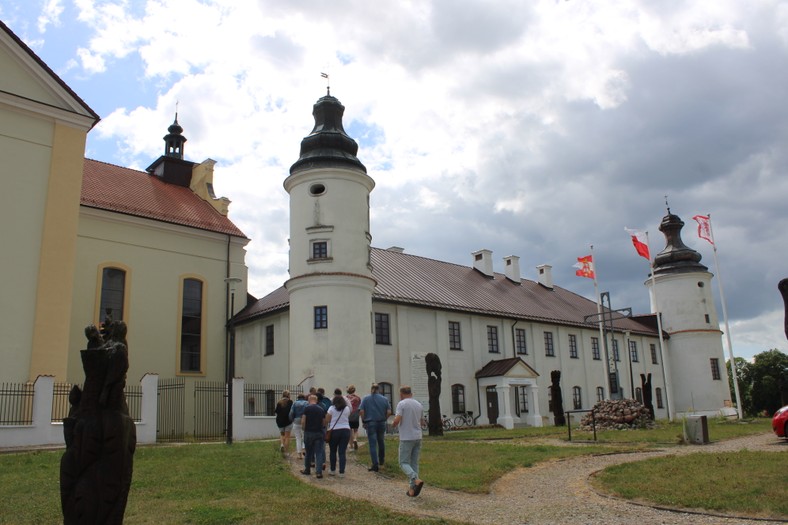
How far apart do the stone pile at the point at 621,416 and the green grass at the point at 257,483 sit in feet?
27.1

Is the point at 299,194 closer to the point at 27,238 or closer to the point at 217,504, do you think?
the point at 27,238

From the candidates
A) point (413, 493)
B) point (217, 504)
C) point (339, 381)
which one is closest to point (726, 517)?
point (413, 493)

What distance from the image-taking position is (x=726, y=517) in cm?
851

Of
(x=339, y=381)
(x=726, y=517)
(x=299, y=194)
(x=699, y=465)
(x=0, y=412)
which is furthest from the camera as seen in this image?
(x=299, y=194)

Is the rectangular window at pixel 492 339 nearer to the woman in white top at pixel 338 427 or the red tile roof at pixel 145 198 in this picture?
the red tile roof at pixel 145 198

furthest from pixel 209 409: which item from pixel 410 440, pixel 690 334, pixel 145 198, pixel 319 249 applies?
pixel 690 334

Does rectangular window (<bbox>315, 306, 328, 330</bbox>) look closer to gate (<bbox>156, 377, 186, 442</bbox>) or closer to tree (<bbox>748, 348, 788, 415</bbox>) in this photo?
gate (<bbox>156, 377, 186, 442</bbox>)

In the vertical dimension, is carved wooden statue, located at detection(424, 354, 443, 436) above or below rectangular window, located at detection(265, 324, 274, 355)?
below

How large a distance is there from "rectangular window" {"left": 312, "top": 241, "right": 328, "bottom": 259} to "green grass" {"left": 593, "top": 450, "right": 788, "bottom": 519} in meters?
17.1

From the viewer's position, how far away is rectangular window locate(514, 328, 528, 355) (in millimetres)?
37969

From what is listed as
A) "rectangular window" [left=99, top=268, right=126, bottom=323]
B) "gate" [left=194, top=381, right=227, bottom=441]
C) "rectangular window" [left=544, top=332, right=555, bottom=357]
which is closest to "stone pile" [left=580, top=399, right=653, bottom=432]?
"rectangular window" [left=544, top=332, right=555, bottom=357]

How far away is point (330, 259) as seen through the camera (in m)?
27.9

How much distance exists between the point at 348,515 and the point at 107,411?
445 centimetres

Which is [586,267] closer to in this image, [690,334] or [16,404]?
[690,334]
